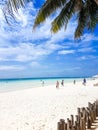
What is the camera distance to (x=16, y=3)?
15.7ft

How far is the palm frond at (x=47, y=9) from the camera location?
10039 mm

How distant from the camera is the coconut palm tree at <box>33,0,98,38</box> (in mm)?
10405

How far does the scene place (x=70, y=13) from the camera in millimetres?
10930

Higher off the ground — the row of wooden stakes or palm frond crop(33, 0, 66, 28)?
palm frond crop(33, 0, 66, 28)

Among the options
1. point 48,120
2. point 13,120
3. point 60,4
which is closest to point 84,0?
point 60,4

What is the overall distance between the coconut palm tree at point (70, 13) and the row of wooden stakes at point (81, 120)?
3.70 m

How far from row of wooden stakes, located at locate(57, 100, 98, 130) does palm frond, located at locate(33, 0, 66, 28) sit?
395 cm

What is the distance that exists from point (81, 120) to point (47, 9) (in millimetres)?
5064

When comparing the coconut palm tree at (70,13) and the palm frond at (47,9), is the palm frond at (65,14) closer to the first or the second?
the coconut palm tree at (70,13)

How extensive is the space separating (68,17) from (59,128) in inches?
222

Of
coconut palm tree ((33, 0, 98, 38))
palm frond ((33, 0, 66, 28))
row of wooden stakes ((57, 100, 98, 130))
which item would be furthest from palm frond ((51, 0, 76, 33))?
→ row of wooden stakes ((57, 100, 98, 130))

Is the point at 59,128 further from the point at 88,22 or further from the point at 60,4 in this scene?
the point at 88,22

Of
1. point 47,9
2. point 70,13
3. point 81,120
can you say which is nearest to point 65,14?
point 70,13

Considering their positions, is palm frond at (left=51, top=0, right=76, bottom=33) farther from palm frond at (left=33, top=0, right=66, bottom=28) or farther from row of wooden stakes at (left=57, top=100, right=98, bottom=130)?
row of wooden stakes at (left=57, top=100, right=98, bottom=130)
